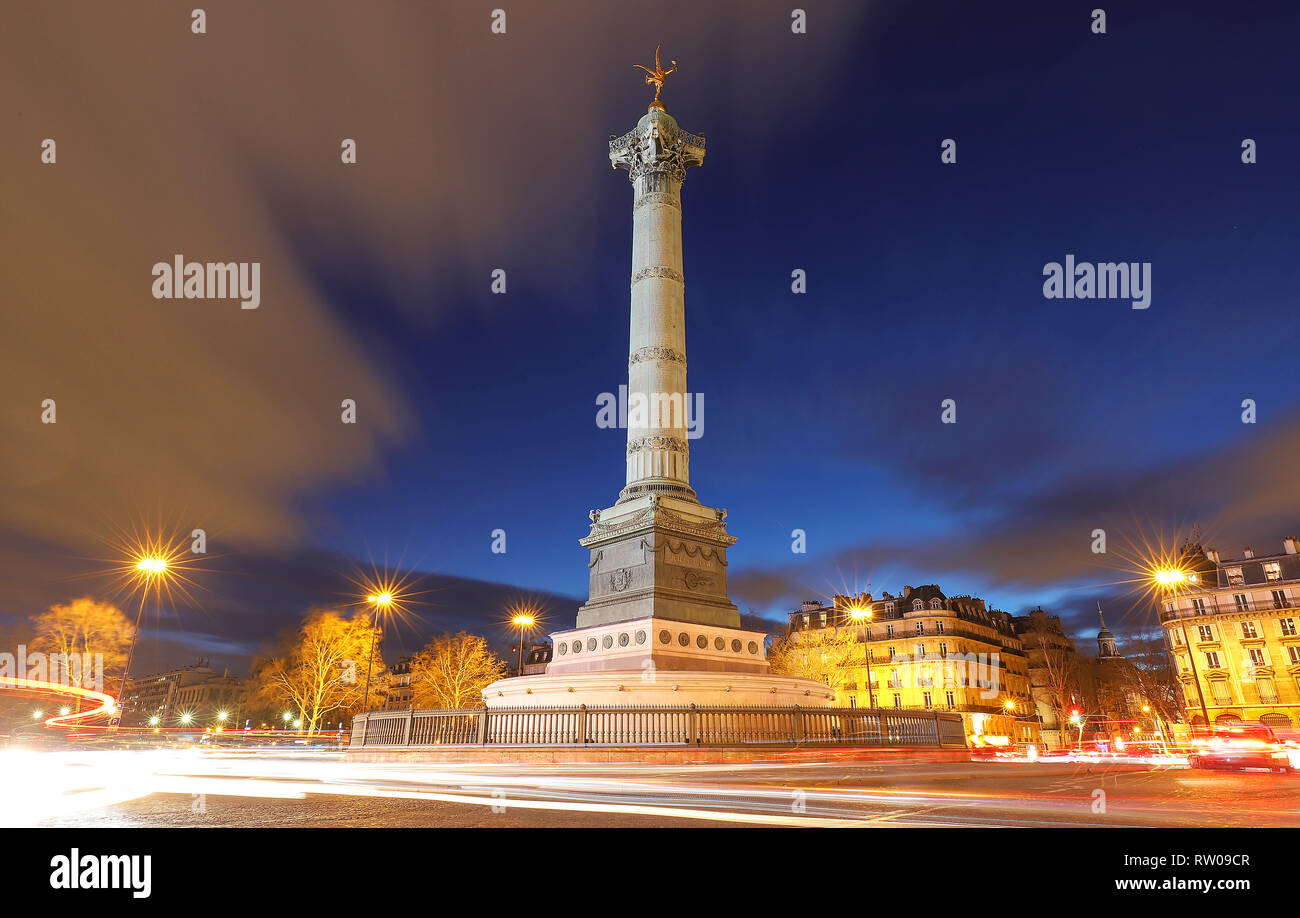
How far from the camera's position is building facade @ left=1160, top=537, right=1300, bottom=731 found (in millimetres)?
52688

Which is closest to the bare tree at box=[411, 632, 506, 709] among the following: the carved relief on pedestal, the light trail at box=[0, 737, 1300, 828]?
the carved relief on pedestal

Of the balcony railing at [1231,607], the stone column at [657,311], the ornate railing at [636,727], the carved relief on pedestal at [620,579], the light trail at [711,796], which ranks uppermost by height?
the stone column at [657,311]

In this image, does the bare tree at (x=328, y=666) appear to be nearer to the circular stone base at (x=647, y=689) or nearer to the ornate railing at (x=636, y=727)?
the circular stone base at (x=647, y=689)

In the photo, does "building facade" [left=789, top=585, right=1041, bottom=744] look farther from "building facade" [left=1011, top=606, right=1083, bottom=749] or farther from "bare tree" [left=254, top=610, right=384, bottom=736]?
"bare tree" [left=254, top=610, right=384, bottom=736]

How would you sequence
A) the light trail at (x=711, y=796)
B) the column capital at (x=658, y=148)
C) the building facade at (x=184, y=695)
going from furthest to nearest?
the building facade at (x=184, y=695)
the column capital at (x=658, y=148)
the light trail at (x=711, y=796)

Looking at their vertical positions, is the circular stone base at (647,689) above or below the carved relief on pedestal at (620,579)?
below

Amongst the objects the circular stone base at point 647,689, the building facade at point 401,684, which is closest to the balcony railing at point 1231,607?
the circular stone base at point 647,689

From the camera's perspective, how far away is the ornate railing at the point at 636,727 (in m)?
17.1

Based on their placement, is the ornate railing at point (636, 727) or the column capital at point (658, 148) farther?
the column capital at point (658, 148)

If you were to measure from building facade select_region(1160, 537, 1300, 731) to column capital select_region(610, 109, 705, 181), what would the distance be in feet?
161

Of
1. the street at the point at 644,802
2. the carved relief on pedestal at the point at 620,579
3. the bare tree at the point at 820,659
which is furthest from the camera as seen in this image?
the bare tree at the point at 820,659

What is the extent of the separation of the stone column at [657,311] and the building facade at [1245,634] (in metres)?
45.8
